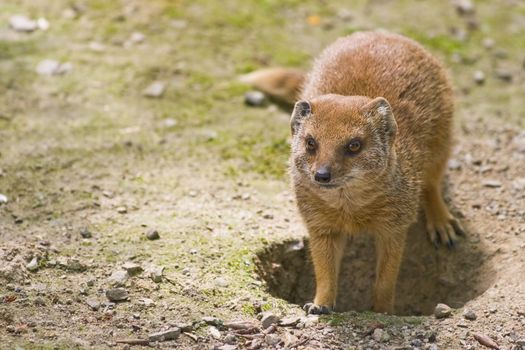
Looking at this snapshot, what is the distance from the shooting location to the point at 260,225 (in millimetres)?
5332

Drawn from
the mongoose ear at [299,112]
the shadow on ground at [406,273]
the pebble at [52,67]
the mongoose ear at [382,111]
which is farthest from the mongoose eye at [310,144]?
the pebble at [52,67]

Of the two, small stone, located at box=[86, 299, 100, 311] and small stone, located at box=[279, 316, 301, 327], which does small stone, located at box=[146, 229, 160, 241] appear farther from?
Result: small stone, located at box=[279, 316, 301, 327]

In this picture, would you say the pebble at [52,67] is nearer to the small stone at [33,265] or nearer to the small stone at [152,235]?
the small stone at [152,235]

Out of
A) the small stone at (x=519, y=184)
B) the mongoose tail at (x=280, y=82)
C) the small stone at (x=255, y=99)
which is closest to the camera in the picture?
the small stone at (x=519, y=184)

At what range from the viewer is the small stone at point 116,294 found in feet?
14.2

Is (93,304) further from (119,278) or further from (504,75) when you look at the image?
(504,75)

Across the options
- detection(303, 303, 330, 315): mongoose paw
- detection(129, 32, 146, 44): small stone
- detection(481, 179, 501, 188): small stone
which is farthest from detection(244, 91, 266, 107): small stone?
detection(303, 303, 330, 315): mongoose paw

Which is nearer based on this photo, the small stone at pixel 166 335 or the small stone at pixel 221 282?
the small stone at pixel 166 335

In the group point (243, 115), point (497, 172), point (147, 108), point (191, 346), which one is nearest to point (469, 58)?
point (497, 172)

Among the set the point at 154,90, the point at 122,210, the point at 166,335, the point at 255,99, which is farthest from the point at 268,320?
the point at 154,90

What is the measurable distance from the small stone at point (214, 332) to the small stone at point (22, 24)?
4.04 metres

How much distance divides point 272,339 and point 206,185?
6.00 feet

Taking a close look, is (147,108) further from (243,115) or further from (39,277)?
(39,277)

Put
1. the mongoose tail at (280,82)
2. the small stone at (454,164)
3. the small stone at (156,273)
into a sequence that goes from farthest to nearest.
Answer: the mongoose tail at (280,82)
the small stone at (454,164)
the small stone at (156,273)
